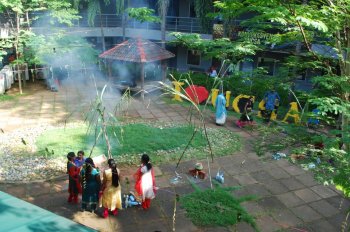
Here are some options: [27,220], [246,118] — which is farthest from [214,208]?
[246,118]

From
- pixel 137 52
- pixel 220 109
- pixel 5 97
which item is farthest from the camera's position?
pixel 137 52

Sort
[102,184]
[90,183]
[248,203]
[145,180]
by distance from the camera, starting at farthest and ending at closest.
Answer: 1. [248,203]
2. [145,180]
3. [102,184]
4. [90,183]

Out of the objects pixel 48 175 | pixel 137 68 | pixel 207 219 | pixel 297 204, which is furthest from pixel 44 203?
pixel 137 68

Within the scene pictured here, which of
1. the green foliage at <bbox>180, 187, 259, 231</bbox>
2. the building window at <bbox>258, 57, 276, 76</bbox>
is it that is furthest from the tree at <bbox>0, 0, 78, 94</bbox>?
the green foliage at <bbox>180, 187, 259, 231</bbox>

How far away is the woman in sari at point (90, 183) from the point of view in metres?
6.31

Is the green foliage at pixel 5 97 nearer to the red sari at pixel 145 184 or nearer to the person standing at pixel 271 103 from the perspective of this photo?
the red sari at pixel 145 184

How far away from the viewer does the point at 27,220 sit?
141 inches

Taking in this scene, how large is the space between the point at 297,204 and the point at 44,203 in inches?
225

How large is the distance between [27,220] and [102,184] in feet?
9.76

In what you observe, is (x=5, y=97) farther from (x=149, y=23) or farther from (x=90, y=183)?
(x=149, y=23)

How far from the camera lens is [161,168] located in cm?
876

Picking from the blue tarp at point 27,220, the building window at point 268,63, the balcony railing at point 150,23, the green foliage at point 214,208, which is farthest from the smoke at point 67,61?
the blue tarp at point 27,220

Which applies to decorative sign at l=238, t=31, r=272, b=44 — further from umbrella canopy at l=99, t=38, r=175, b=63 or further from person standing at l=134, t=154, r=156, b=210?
person standing at l=134, t=154, r=156, b=210

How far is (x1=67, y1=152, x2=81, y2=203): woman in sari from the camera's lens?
6666 mm
